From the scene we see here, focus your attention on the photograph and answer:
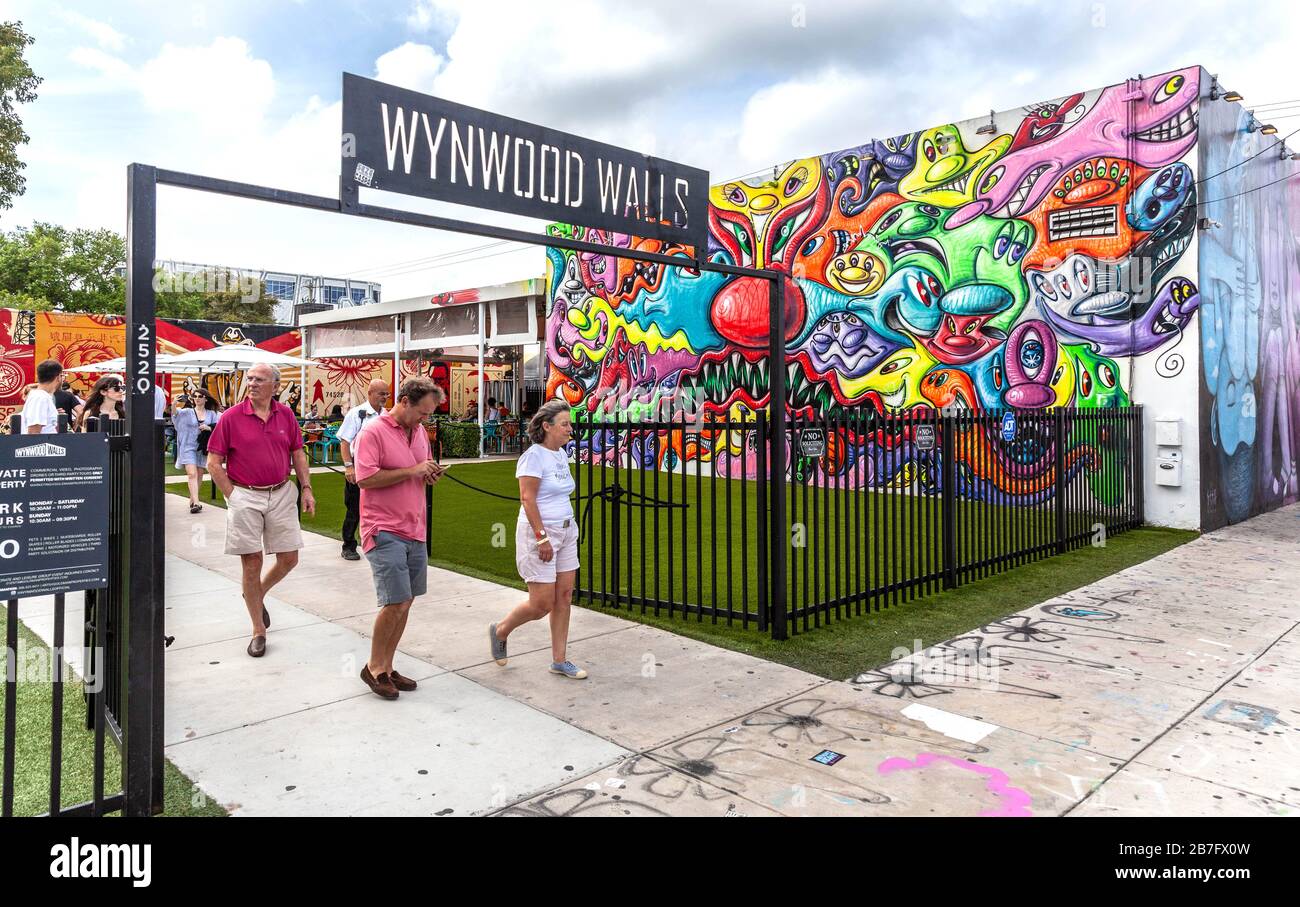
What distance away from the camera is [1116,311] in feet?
38.9

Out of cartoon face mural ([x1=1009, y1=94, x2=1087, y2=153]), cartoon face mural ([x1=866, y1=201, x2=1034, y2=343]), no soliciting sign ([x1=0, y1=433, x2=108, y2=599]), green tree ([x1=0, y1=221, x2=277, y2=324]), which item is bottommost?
no soliciting sign ([x1=0, y1=433, x2=108, y2=599])

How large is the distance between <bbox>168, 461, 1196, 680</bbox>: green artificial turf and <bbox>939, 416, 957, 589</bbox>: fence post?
113mm

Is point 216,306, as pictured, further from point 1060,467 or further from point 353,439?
point 1060,467

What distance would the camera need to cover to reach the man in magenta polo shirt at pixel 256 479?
222 inches

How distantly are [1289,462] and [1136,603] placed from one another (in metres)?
10.9

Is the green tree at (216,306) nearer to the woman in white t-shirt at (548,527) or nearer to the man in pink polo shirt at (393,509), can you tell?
the man in pink polo shirt at (393,509)

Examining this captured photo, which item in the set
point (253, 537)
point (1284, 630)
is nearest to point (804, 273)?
point (1284, 630)

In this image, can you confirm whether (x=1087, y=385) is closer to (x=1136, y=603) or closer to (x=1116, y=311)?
(x=1116, y=311)

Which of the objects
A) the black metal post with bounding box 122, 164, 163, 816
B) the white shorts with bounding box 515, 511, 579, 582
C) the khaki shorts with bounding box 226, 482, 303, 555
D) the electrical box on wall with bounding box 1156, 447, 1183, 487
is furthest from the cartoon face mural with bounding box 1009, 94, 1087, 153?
the black metal post with bounding box 122, 164, 163, 816

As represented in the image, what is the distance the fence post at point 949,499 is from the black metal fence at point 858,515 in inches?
0.5

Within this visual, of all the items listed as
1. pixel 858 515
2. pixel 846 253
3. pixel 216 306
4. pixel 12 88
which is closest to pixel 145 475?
pixel 858 515

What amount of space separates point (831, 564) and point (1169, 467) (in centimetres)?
561

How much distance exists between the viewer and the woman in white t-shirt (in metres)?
4.97

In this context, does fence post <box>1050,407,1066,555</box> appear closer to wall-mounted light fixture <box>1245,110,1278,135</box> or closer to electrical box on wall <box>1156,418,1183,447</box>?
electrical box on wall <box>1156,418,1183,447</box>
